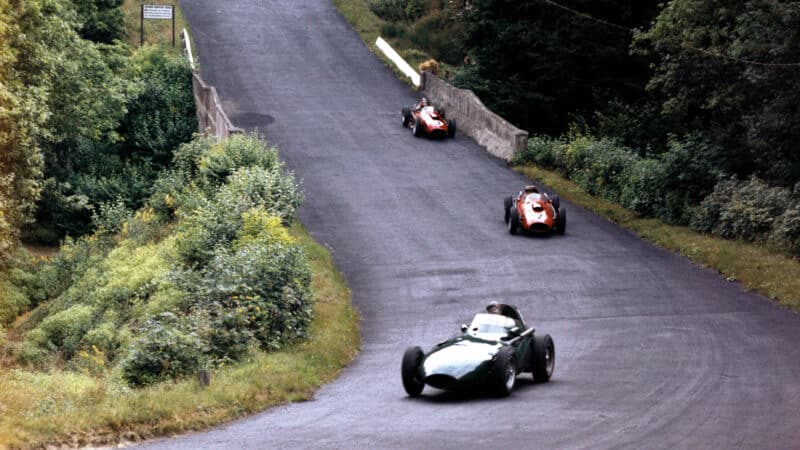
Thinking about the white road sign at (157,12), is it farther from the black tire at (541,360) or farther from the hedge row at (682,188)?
the black tire at (541,360)

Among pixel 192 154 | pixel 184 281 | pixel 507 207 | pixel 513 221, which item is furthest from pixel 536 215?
pixel 192 154

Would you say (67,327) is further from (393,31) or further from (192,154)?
(393,31)

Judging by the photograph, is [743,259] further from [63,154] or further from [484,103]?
[63,154]

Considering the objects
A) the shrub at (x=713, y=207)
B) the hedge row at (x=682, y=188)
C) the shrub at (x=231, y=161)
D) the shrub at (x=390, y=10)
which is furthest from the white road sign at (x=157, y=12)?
the shrub at (x=713, y=207)

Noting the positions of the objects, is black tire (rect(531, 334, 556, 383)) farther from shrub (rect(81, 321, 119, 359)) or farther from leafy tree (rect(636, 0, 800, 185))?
leafy tree (rect(636, 0, 800, 185))

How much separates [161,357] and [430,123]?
25.5 metres

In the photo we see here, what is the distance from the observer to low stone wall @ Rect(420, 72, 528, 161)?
41406 millimetres

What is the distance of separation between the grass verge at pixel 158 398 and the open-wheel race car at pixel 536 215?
978 centimetres

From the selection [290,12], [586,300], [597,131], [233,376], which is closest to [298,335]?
[233,376]

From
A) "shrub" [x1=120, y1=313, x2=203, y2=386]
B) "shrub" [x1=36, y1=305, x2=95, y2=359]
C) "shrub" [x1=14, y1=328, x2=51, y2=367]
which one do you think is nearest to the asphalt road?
"shrub" [x1=120, y1=313, x2=203, y2=386]

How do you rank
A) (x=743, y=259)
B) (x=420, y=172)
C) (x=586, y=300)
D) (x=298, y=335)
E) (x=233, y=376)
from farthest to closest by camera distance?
(x=420, y=172), (x=743, y=259), (x=586, y=300), (x=298, y=335), (x=233, y=376)

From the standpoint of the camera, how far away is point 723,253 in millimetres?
29203

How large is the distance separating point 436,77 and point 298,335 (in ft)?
93.8

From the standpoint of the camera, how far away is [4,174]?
33.7m
